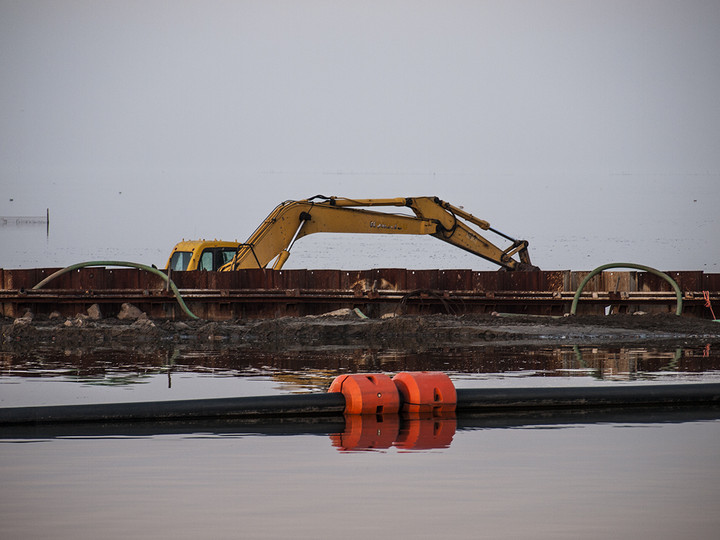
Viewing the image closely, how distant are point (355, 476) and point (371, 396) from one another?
10.3 feet

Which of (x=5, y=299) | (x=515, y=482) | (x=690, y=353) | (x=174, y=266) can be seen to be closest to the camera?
(x=515, y=482)

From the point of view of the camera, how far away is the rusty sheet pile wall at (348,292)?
26.1 m

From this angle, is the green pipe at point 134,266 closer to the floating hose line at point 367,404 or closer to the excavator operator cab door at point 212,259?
the excavator operator cab door at point 212,259

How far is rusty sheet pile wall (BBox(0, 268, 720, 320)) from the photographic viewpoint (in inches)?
1029

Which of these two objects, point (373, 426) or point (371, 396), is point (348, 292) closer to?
point (371, 396)

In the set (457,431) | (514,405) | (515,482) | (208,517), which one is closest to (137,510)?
(208,517)

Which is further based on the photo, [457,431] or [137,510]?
[457,431]

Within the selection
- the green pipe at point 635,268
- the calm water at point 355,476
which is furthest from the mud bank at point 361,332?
the calm water at point 355,476

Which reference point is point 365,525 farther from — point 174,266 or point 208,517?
point 174,266

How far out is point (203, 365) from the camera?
54.0 feet

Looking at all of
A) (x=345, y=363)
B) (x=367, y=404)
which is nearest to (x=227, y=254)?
(x=345, y=363)

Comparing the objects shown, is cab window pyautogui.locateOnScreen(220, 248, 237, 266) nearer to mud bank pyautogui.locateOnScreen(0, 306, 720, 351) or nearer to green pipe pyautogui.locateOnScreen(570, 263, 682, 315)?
mud bank pyautogui.locateOnScreen(0, 306, 720, 351)

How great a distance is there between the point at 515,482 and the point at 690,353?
1257 centimetres

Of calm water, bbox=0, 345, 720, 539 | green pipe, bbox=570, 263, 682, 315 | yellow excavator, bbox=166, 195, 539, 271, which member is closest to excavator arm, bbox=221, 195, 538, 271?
yellow excavator, bbox=166, 195, 539, 271
